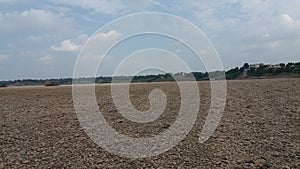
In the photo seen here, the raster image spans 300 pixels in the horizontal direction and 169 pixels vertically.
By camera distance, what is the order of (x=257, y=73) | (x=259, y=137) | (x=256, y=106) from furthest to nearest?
(x=257, y=73) < (x=256, y=106) < (x=259, y=137)

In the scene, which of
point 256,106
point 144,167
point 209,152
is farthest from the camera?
point 256,106

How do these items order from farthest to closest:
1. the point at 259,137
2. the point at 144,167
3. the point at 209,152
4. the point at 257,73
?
the point at 257,73
the point at 259,137
the point at 209,152
the point at 144,167

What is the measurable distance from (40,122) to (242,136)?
316 inches

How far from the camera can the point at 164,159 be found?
32.2 feet

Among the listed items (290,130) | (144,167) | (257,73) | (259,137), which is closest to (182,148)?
(144,167)

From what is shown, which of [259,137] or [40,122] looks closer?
[259,137]

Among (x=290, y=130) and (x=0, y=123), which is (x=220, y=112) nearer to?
(x=290, y=130)

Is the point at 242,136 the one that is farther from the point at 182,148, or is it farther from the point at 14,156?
the point at 14,156

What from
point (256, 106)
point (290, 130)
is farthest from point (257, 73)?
point (290, 130)

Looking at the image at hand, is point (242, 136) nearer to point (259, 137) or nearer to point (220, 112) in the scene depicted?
point (259, 137)

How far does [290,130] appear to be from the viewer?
39.5ft

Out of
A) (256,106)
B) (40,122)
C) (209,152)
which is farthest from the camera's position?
(256,106)

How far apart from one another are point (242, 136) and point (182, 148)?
2174 mm

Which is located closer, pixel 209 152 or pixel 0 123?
pixel 209 152
